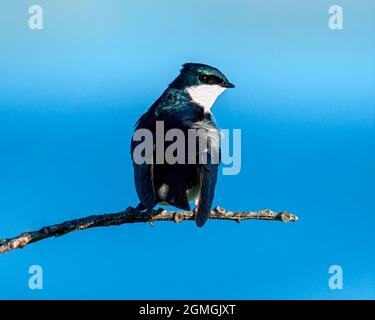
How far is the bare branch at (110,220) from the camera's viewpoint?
3766mm

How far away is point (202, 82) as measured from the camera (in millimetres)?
6754

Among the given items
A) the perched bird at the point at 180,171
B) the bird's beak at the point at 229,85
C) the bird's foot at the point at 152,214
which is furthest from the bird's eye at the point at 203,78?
the bird's foot at the point at 152,214

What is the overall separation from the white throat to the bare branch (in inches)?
90.7

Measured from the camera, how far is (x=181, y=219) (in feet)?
15.0

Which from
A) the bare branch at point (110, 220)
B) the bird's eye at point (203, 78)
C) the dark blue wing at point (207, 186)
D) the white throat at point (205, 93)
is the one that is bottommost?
the bare branch at point (110, 220)

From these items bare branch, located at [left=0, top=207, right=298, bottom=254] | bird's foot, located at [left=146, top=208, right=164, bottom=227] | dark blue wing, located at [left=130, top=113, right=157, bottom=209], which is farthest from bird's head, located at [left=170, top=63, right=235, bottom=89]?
bare branch, located at [left=0, top=207, right=298, bottom=254]

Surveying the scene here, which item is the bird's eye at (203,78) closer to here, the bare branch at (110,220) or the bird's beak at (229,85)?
the bird's beak at (229,85)

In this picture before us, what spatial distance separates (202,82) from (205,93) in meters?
0.11

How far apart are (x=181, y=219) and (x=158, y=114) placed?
5.29 ft

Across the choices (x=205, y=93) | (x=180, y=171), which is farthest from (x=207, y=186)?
(x=205, y=93)

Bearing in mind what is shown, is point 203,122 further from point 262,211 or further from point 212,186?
point 262,211

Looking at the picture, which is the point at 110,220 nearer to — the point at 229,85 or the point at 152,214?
the point at 152,214

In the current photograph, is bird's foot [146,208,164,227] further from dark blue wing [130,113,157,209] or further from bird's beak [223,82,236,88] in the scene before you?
bird's beak [223,82,236,88]

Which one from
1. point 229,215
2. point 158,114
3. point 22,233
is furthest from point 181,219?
point 158,114
